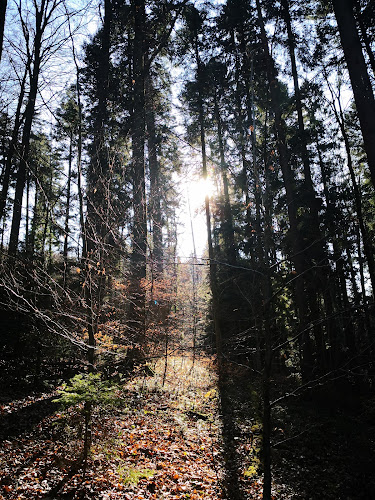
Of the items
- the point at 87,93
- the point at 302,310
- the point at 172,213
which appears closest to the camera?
the point at 302,310

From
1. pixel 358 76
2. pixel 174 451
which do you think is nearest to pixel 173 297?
pixel 174 451

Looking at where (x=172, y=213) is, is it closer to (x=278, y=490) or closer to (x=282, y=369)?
(x=282, y=369)

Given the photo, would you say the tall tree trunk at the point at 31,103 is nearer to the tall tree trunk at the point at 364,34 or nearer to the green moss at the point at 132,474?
the green moss at the point at 132,474

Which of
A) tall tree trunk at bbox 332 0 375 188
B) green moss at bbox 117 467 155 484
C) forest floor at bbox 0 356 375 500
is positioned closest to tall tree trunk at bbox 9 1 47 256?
forest floor at bbox 0 356 375 500

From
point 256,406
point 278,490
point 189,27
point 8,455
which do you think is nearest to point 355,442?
point 256,406

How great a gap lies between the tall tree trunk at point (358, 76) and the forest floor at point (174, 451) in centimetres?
601

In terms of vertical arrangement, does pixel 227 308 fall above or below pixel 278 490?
above

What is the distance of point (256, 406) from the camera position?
29.9 feet

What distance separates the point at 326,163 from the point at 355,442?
1406 cm

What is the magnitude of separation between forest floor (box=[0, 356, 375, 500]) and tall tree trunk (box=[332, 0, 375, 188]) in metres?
6.01

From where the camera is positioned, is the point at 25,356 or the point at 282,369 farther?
the point at 282,369

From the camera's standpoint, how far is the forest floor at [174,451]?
4.89 m

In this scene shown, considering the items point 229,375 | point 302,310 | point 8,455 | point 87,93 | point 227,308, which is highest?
point 87,93

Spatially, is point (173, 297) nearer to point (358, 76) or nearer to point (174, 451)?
point (174, 451)
